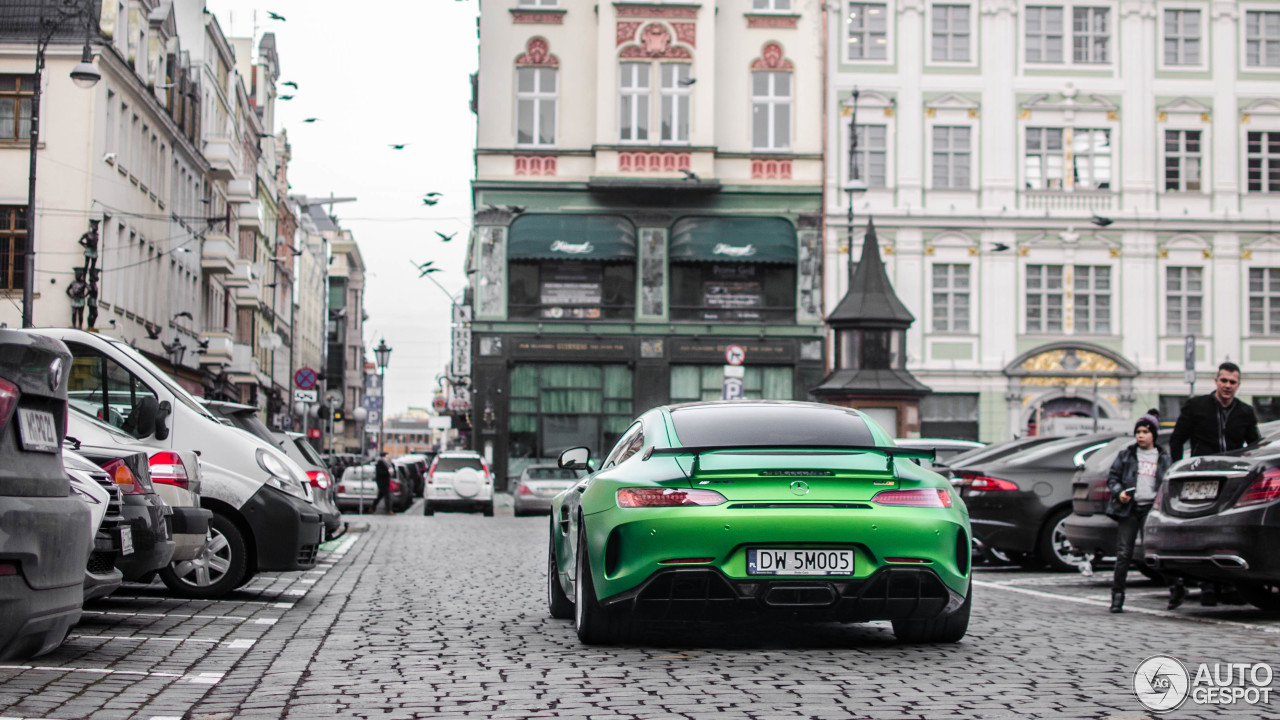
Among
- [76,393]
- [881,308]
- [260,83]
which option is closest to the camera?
[76,393]

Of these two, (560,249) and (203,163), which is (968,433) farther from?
(203,163)

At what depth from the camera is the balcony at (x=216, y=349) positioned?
55.0 metres

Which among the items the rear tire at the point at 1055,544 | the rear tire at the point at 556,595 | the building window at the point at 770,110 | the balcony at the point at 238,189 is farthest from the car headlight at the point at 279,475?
the balcony at the point at 238,189

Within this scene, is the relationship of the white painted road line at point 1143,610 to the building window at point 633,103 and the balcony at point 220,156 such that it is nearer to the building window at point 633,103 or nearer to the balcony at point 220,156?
the building window at point 633,103

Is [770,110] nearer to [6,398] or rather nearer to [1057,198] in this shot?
[1057,198]

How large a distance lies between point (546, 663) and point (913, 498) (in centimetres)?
211

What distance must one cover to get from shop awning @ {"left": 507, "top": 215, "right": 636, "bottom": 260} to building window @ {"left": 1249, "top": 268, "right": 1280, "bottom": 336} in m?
18.4

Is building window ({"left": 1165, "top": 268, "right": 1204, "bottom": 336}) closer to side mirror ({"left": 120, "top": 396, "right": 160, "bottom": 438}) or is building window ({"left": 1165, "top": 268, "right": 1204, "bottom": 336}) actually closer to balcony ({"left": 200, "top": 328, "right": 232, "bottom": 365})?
balcony ({"left": 200, "top": 328, "right": 232, "bottom": 365})

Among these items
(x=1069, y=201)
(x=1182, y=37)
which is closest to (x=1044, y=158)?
(x=1069, y=201)

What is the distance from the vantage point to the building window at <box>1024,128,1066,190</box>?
47.3 m

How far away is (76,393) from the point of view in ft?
40.7

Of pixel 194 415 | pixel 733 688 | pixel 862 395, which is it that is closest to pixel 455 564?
pixel 194 415

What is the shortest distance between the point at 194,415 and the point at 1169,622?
25.0 ft

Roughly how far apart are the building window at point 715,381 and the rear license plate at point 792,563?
37782mm
